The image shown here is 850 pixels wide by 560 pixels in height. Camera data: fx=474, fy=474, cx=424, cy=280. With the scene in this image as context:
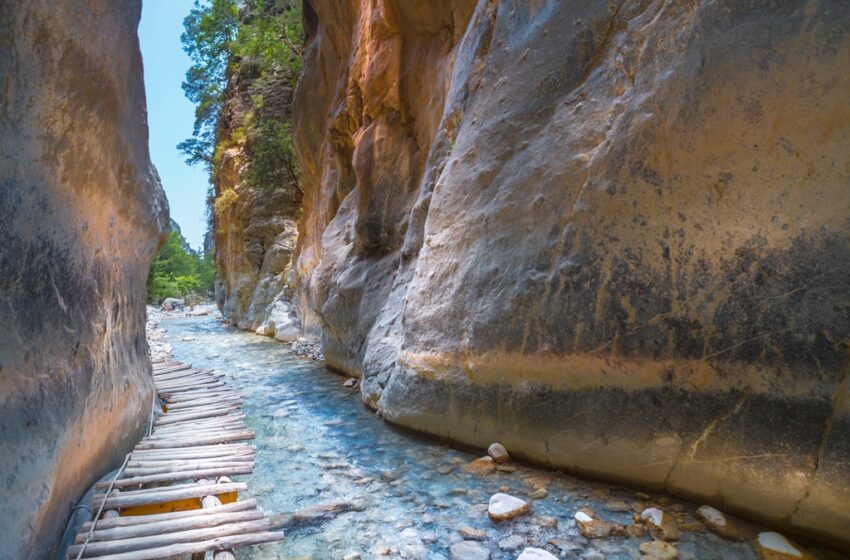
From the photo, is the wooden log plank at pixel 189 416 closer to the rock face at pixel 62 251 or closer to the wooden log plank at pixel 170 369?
the rock face at pixel 62 251

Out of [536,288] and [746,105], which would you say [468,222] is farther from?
[746,105]

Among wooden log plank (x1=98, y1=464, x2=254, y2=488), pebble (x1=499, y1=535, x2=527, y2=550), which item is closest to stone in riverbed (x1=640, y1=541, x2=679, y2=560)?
pebble (x1=499, y1=535, x2=527, y2=550)

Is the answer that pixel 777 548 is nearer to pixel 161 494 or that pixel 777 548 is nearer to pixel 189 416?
pixel 161 494

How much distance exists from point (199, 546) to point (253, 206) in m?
18.7

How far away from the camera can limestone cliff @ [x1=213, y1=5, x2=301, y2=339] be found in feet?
60.9

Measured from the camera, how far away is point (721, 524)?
264 centimetres

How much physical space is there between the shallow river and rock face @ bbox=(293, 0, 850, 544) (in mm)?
277

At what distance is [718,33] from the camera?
294cm

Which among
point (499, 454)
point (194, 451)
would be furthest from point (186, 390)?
point (499, 454)

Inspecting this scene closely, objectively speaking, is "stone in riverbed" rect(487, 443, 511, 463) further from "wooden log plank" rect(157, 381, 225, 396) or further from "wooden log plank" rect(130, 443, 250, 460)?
"wooden log plank" rect(157, 381, 225, 396)

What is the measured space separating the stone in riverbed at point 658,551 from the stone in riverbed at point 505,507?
72 centimetres

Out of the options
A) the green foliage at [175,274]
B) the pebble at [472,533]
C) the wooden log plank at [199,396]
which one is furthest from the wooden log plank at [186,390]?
the green foliage at [175,274]

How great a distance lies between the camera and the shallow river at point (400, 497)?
8.85 ft

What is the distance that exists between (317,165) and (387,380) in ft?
32.7
